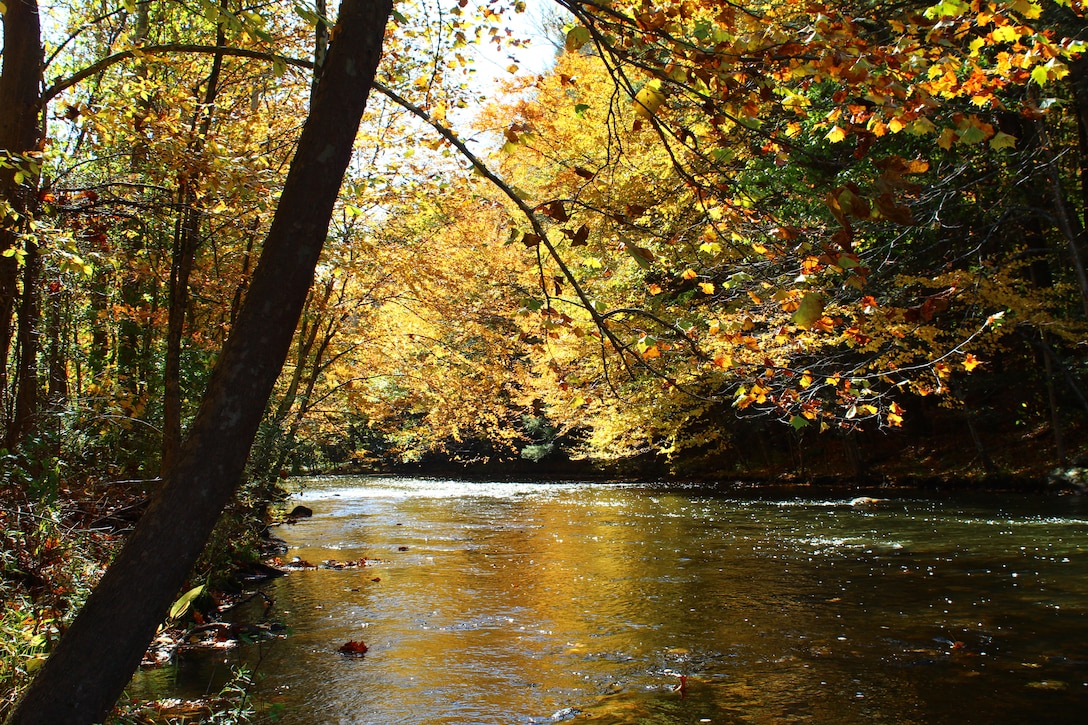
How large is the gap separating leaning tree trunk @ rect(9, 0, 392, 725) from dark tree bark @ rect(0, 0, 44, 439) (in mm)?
4271

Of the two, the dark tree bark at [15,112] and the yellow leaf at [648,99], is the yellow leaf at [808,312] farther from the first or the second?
the dark tree bark at [15,112]

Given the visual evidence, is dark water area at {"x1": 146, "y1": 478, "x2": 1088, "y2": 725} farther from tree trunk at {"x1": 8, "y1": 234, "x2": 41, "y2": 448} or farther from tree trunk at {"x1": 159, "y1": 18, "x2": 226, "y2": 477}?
tree trunk at {"x1": 8, "y1": 234, "x2": 41, "y2": 448}

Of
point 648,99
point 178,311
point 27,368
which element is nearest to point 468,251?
point 178,311

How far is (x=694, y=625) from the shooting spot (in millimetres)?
7262

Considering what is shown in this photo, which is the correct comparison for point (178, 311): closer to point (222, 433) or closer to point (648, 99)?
point (222, 433)

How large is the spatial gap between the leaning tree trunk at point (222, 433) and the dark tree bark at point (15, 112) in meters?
4.27

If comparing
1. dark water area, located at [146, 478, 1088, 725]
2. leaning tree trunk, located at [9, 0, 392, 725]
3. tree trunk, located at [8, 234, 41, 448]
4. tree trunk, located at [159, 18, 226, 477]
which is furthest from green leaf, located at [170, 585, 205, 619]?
leaning tree trunk, located at [9, 0, 392, 725]

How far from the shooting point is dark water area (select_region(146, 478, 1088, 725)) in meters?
5.24

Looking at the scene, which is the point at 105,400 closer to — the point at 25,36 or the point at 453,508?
the point at 25,36

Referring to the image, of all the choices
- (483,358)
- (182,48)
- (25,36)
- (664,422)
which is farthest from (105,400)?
(664,422)

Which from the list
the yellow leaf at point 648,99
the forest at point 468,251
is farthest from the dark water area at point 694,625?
the yellow leaf at point 648,99

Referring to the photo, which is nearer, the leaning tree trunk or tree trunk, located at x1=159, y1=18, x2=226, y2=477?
the leaning tree trunk

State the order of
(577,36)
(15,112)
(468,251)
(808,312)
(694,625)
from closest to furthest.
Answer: (808,312), (577,36), (15,112), (694,625), (468,251)

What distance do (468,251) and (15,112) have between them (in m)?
9.69
